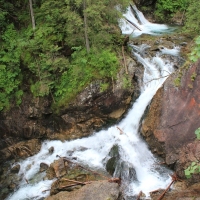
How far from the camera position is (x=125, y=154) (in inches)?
366

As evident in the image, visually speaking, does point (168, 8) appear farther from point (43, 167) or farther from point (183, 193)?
point (183, 193)

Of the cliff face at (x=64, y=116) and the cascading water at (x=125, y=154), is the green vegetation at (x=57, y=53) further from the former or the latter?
the cascading water at (x=125, y=154)

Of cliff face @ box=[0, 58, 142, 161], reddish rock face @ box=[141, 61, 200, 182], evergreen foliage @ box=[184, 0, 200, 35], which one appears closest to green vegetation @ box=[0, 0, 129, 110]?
cliff face @ box=[0, 58, 142, 161]

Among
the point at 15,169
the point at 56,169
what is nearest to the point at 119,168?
the point at 56,169

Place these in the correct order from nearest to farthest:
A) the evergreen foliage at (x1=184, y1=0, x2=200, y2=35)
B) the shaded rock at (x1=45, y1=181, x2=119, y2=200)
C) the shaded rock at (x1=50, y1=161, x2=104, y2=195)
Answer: the shaded rock at (x1=45, y1=181, x2=119, y2=200), the shaded rock at (x1=50, y1=161, x2=104, y2=195), the evergreen foliage at (x1=184, y1=0, x2=200, y2=35)

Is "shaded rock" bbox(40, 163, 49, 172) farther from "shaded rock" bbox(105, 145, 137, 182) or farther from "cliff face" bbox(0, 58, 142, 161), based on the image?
"shaded rock" bbox(105, 145, 137, 182)

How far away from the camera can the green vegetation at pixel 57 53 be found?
403 inches

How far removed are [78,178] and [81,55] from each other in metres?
5.61

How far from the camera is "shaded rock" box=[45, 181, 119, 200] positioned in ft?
22.2

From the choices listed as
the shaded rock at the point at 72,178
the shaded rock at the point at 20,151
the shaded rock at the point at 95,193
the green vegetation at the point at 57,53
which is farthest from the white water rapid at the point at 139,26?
the shaded rock at the point at 95,193

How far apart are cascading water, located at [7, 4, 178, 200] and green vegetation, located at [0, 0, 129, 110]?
6.61 feet

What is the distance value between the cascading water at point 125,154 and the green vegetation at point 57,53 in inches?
79.3

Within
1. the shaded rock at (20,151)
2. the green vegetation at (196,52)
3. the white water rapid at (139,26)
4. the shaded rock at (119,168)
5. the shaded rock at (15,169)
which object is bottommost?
the shaded rock at (119,168)

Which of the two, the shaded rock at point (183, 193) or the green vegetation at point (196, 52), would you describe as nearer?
the green vegetation at point (196, 52)
